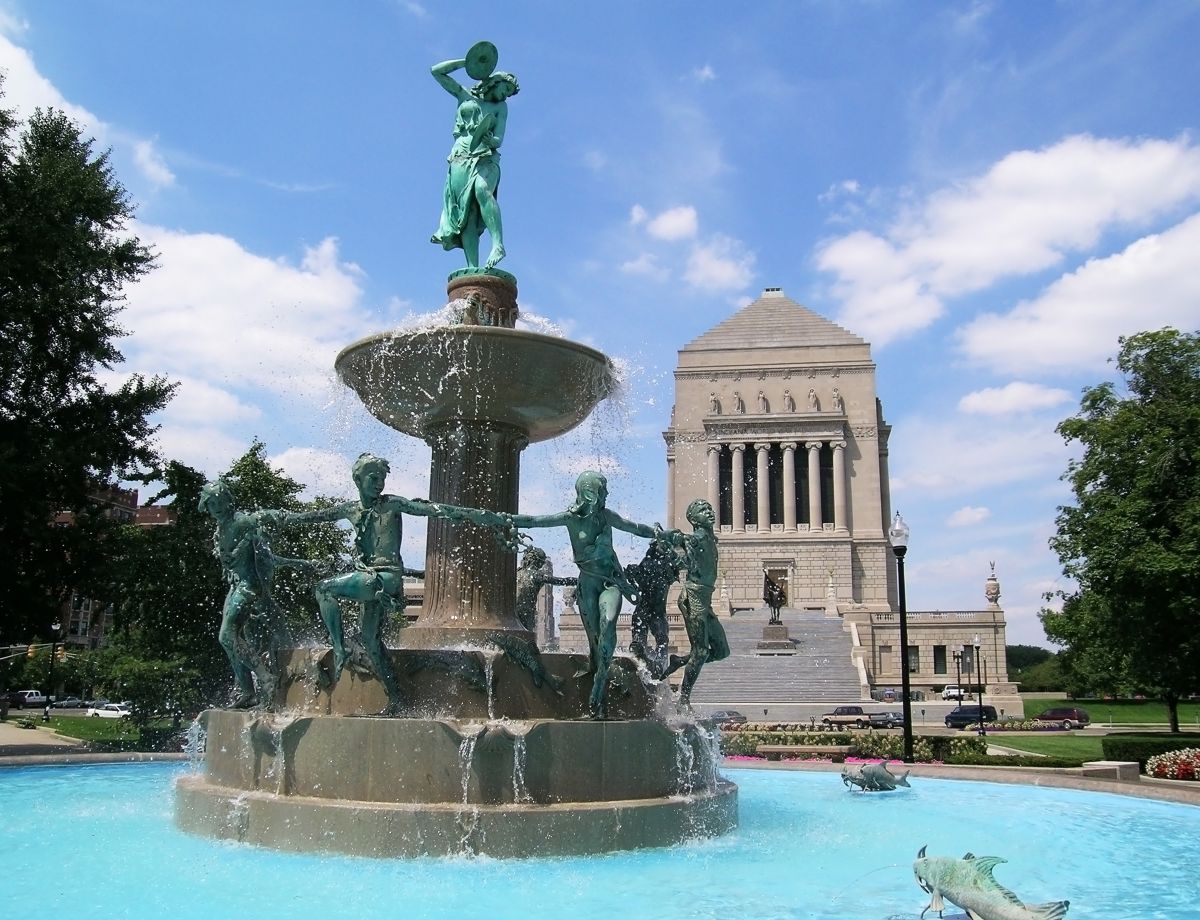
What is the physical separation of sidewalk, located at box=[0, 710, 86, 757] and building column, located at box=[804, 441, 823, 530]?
5206cm

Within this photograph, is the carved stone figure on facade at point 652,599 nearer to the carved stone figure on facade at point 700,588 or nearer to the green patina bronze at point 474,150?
the carved stone figure on facade at point 700,588

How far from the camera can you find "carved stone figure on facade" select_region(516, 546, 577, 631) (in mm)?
11812

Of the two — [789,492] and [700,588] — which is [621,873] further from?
[789,492]

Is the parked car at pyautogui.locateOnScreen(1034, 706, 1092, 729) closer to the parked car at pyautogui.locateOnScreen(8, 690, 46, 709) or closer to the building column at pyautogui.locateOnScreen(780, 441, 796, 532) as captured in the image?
the building column at pyautogui.locateOnScreen(780, 441, 796, 532)

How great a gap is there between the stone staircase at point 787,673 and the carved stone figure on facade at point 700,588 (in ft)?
89.7

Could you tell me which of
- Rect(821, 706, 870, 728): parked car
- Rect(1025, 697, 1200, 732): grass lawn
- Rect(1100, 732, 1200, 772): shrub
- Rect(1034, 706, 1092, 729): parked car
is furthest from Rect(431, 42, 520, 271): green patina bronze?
Rect(1025, 697, 1200, 732): grass lawn

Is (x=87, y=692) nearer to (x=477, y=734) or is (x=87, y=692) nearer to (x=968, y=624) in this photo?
(x=968, y=624)

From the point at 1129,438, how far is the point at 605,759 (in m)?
23.3

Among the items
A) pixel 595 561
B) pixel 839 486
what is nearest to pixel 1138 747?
pixel 595 561

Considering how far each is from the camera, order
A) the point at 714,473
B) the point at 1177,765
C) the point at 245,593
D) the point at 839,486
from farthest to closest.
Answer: the point at 714,473, the point at 839,486, the point at 1177,765, the point at 245,593

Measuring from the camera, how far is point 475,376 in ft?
33.1

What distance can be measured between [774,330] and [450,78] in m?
67.4

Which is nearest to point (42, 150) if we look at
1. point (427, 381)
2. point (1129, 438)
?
point (427, 381)

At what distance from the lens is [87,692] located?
62094mm
